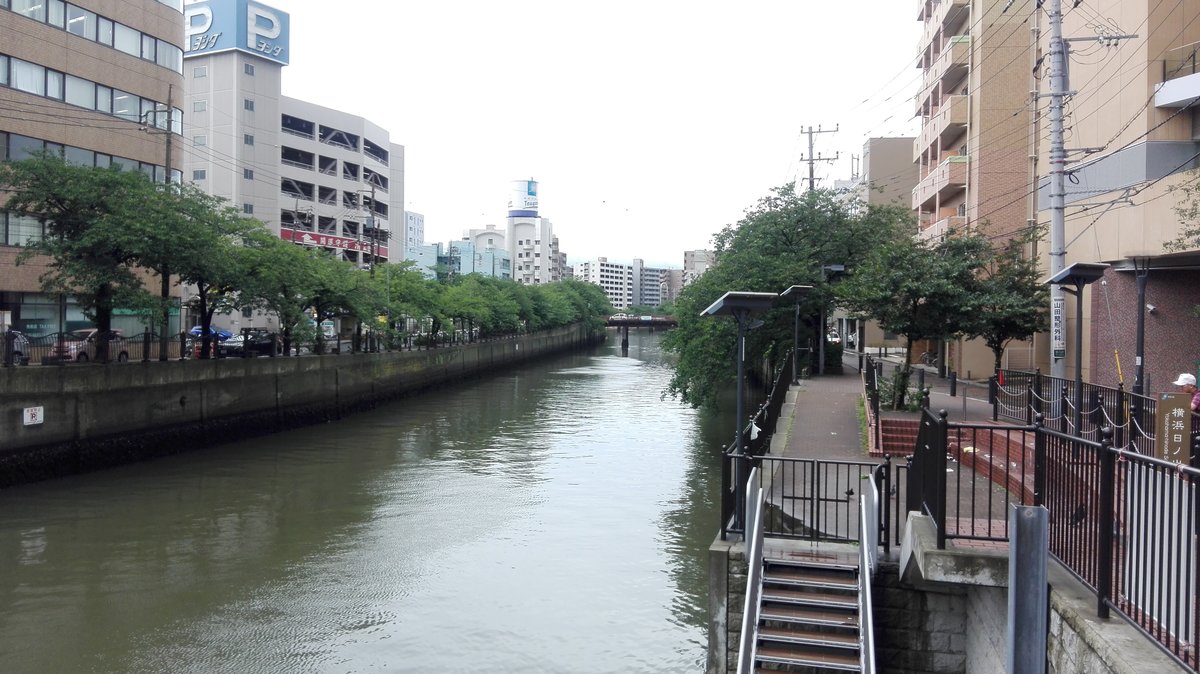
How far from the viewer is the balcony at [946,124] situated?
34.4 meters

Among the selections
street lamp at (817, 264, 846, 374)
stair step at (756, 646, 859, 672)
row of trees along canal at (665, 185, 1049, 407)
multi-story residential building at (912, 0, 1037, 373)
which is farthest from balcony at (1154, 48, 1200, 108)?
stair step at (756, 646, 859, 672)

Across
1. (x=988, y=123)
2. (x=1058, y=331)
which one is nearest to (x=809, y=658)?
(x=1058, y=331)

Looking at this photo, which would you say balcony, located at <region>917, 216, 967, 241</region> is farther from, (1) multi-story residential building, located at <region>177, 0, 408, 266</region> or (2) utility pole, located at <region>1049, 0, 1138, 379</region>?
(1) multi-story residential building, located at <region>177, 0, 408, 266</region>

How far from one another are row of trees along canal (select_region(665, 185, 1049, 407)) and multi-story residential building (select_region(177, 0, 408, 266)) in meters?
30.6

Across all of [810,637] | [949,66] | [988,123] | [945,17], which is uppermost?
[945,17]

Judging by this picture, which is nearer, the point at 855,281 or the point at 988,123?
the point at 855,281

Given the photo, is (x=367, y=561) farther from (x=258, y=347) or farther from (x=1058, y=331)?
(x=258, y=347)

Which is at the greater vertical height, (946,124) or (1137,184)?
(946,124)

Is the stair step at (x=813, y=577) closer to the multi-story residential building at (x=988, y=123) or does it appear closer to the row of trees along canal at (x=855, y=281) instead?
the row of trees along canal at (x=855, y=281)

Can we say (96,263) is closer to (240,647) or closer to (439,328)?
(240,647)

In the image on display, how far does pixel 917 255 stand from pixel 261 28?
55.6 meters

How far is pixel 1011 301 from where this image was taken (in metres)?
20.7

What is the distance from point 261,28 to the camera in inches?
2410

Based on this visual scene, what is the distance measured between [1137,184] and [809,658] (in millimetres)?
16438
